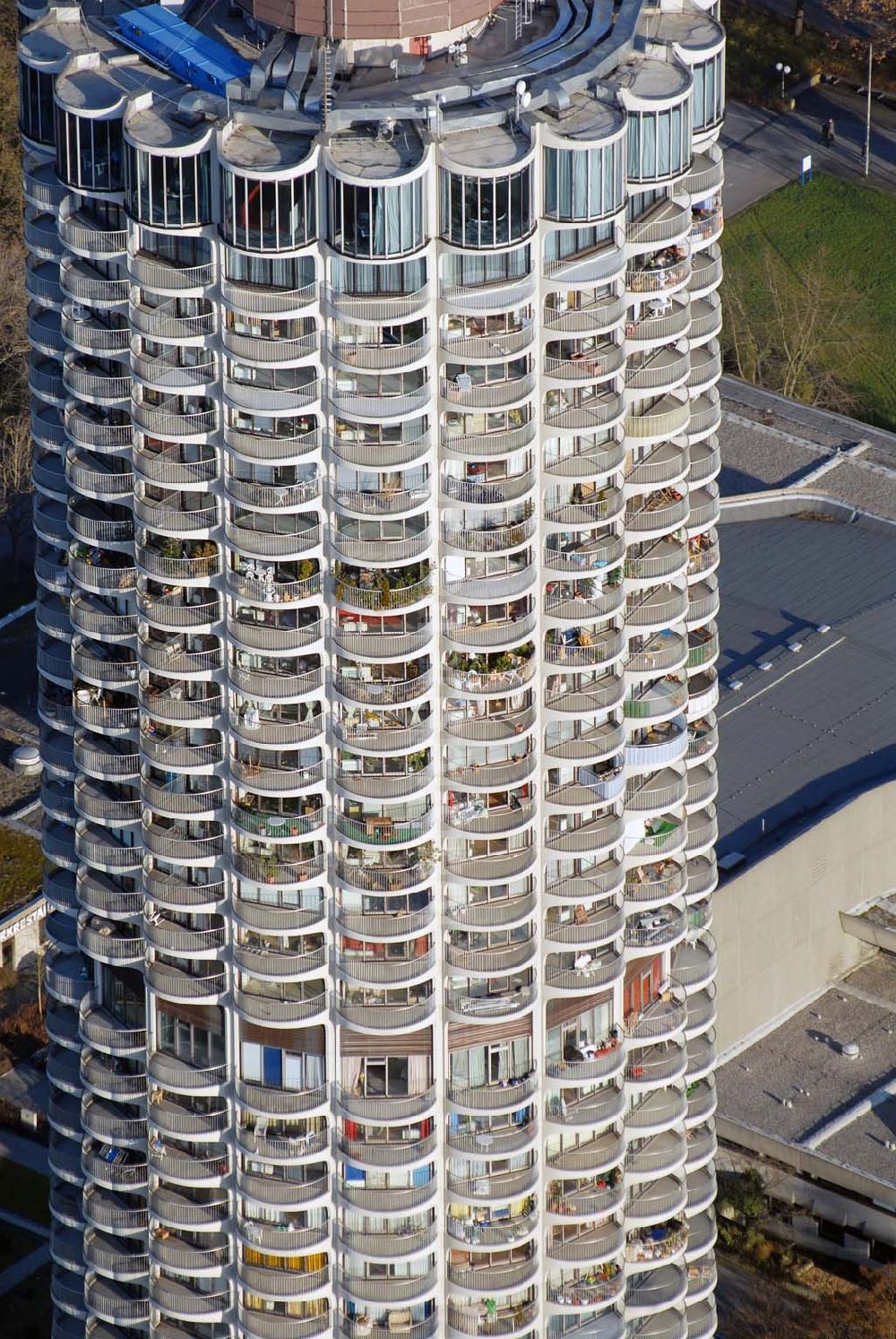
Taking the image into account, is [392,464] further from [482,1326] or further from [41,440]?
[482,1326]

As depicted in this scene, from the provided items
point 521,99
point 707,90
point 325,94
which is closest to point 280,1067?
point 325,94

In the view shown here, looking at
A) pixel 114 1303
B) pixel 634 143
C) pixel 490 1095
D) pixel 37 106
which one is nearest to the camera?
pixel 634 143

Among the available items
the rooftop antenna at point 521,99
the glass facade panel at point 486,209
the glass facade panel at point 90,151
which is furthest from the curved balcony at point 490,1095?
the rooftop antenna at point 521,99

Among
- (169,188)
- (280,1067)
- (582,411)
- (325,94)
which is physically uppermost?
(325,94)

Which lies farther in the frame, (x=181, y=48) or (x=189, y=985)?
(x=189, y=985)

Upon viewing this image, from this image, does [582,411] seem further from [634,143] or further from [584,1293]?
[584,1293]

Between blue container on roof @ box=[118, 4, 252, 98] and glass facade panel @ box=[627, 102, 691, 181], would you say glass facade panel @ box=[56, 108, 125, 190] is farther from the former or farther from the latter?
glass facade panel @ box=[627, 102, 691, 181]

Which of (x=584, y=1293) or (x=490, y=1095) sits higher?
(x=490, y=1095)

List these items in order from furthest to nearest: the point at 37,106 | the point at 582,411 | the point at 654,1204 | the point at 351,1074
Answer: the point at 654,1204 < the point at 351,1074 < the point at 582,411 < the point at 37,106
